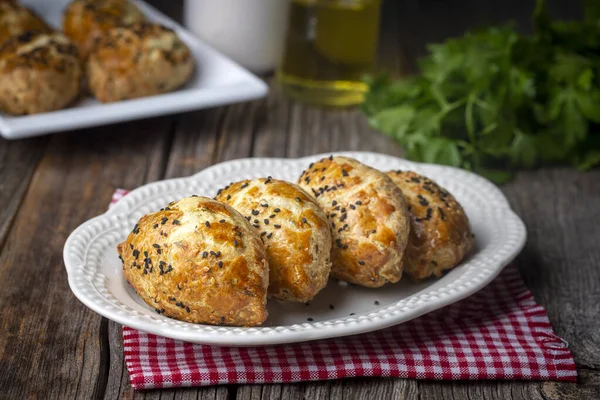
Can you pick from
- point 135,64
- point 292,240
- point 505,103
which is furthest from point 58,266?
point 505,103

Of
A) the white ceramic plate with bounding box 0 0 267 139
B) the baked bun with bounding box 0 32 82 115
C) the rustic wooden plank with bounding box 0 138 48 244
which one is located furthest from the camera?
the baked bun with bounding box 0 32 82 115

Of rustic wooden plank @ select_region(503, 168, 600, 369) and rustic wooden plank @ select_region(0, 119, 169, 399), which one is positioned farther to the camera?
rustic wooden plank @ select_region(503, 168, 600, 369)

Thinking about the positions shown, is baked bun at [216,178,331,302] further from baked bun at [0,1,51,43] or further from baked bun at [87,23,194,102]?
baked bun at [0,1,51,43]

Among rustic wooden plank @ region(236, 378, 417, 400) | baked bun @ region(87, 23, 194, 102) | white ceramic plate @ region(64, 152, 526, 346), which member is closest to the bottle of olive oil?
baked bun @ region(87, 23, 194, 102)

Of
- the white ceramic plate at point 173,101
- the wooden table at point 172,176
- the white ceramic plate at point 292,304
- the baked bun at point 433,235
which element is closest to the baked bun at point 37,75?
the white ceramic plate at point 173,101

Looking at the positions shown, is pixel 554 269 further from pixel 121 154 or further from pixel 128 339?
pixel 121 154

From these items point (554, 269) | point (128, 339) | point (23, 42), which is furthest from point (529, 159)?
point (23, 42)

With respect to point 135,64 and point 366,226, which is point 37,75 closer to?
point 135,64
